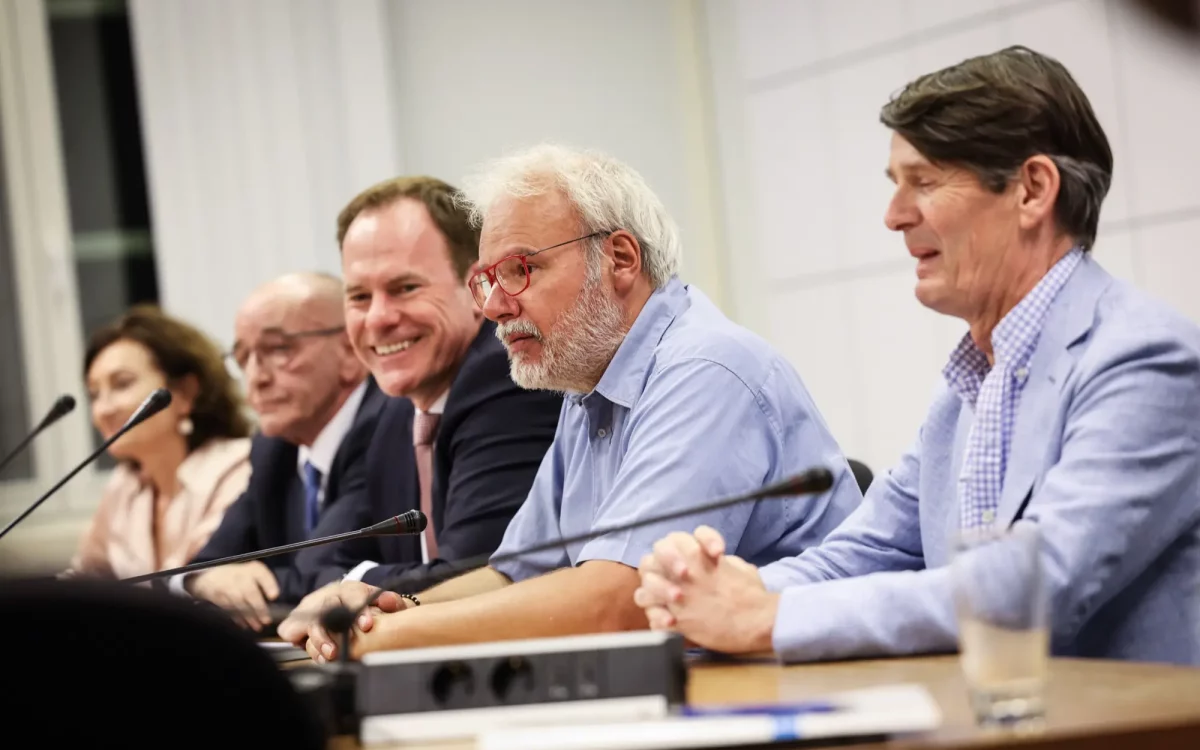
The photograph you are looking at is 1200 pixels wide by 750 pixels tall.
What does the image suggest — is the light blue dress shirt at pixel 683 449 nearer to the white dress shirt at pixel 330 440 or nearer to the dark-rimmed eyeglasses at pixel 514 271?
the dark-rimmed eyeglasses at pixel 514 271

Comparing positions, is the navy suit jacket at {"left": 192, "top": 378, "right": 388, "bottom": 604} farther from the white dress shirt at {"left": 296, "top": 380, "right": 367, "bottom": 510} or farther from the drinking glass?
the drinking glass

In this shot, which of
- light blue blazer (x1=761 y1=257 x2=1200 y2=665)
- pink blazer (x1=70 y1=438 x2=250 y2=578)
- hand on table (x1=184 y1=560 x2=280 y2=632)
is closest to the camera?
light blue blazer (x1=761 y1=257 x2=1200 y2=665)

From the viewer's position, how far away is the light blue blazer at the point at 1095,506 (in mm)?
1432

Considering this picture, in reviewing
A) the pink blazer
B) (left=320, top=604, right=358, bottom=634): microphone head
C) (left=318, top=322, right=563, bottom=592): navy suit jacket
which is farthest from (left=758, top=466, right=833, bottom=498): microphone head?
the pink blazer

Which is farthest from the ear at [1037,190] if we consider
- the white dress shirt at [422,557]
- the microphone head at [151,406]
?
the microphone head at [151,406]

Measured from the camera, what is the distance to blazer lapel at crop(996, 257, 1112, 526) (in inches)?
63.0

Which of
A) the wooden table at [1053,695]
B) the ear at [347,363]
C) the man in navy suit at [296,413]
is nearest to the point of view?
the wooden table at [1053,695]

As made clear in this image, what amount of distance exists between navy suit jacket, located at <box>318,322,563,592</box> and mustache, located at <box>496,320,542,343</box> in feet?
1.04

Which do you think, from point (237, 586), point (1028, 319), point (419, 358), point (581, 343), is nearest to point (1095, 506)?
point (1028, 319)

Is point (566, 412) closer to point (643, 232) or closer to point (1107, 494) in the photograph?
point (643, 232)

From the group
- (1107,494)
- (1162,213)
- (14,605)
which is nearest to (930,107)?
(1107,494)

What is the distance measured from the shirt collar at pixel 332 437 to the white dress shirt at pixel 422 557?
17.8 inches

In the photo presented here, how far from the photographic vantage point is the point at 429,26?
458cm

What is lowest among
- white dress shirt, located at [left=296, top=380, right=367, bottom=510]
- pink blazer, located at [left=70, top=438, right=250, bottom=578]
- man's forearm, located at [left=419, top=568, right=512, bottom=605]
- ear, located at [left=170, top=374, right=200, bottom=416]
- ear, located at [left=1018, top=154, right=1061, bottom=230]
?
pink blazer, located at [left=70, top=438, right=250, bottom=578]
